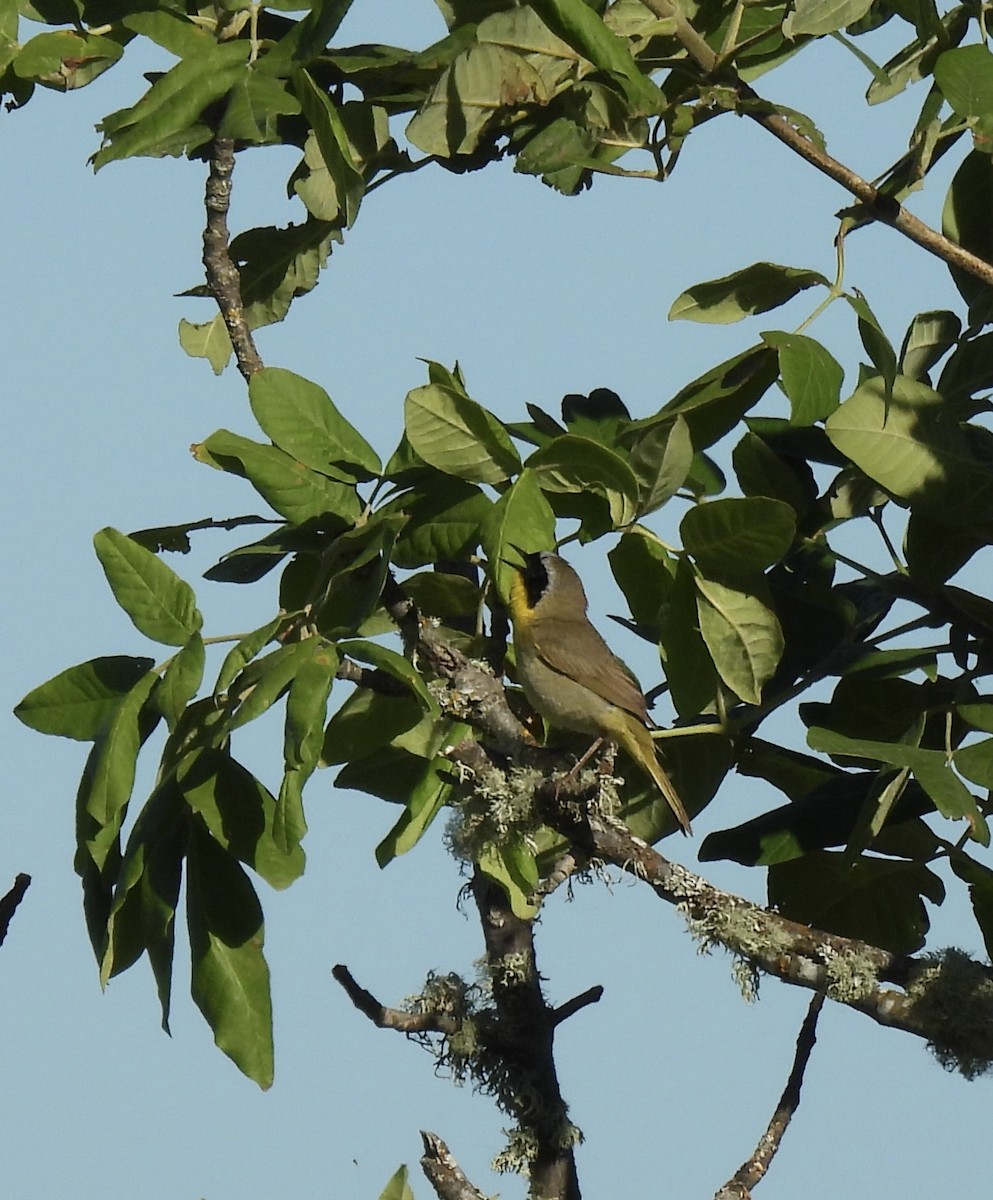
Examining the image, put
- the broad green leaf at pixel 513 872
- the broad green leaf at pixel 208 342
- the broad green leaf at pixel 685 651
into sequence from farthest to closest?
the broad green leaf at pixel 208 342
the broad green leaf at pixel 513 872
the broad green leaf at pixel 685 651

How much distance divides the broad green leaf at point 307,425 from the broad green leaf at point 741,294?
65 centimetres

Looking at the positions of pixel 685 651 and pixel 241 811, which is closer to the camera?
pixel 241 811

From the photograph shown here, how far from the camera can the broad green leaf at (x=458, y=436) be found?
243 cm

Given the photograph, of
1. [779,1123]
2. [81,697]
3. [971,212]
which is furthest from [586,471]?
[779,1123]

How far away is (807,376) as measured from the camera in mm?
2502

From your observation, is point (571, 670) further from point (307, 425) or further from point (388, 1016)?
point (307, 425)

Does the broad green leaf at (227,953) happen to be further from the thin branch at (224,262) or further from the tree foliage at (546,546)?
the thin branch at (224,262)

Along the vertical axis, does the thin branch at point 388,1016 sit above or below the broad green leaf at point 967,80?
below

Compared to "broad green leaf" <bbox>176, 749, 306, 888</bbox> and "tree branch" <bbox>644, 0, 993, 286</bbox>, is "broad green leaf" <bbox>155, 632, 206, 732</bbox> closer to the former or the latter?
"broad green leaf" <bbox>176, 749, 306, 888</bbox>

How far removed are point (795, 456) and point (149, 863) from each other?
1.32 meters

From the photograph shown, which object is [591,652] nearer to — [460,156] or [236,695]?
[460,156]

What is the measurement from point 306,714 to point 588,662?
1445mm

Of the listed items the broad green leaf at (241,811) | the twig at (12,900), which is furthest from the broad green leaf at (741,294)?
the twig at (12,900)

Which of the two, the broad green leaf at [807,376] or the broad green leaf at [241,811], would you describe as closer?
the broad green leaf at [241,811]
